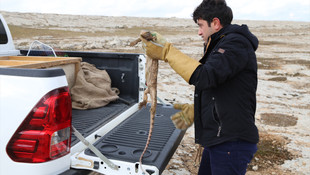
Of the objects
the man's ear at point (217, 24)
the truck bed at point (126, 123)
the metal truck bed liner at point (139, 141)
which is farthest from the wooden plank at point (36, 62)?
the man's ear at point (217, 24)

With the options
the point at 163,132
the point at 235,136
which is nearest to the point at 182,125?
the point at 163,132

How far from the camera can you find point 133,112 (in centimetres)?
358

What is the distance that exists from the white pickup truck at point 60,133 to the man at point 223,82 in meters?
0.50

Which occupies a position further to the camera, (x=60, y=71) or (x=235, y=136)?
(x=235, y=136)

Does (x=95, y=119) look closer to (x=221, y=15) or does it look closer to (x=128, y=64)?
(x=128, y=64)

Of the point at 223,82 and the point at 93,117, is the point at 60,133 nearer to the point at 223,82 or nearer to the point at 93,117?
the point at 223,82

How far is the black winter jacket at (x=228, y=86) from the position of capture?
6.30 ft

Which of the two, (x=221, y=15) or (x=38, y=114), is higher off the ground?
(x=221, y=15)

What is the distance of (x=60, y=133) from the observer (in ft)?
6.23

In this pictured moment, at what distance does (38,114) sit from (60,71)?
11.6 inches

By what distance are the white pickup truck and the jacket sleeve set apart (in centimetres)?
76

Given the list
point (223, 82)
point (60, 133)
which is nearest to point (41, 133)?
point (60, 133)

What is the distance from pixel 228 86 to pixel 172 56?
448 millimetres

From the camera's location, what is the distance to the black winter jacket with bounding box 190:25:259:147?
6.30 feet
